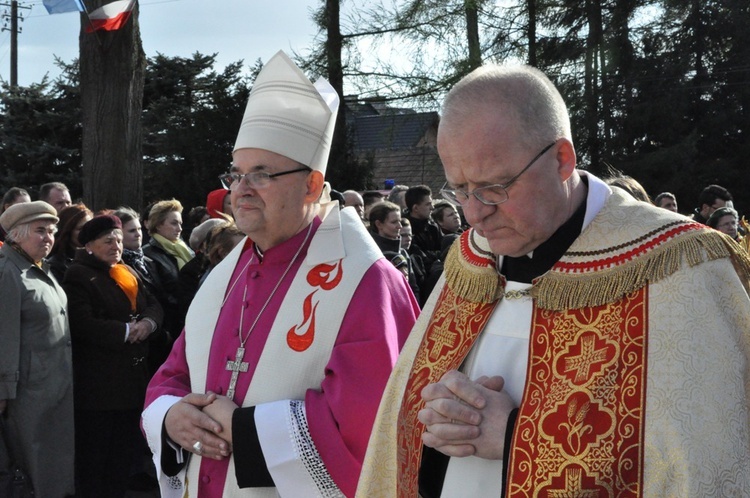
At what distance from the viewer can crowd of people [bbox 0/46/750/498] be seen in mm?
1921

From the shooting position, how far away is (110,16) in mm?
9852

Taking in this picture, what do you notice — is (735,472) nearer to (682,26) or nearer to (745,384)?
(745,384)

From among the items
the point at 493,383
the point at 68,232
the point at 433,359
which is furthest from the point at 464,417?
the point at 68,232

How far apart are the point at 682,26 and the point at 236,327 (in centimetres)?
1989

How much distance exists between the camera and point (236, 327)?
3312 mm

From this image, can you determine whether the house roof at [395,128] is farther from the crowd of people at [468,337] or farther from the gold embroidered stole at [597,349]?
the gold embroidered stole at [597,349]

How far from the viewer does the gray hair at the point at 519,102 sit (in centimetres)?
205

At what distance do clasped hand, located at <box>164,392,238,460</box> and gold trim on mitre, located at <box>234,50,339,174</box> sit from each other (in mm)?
897

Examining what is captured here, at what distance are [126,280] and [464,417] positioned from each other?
177 inches

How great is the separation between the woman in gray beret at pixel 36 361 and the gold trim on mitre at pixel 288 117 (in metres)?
2.59

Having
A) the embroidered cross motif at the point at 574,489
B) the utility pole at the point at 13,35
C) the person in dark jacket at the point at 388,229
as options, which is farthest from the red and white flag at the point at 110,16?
the utility pole at the point at 13,35

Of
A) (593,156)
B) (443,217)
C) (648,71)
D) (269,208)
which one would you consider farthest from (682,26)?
(269,208)

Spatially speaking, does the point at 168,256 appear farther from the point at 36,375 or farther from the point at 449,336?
the point at 449,336

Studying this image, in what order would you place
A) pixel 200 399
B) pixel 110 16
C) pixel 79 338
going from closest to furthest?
1. pixel 200 399
2. pixel 79 338
3. pixel 110 16
